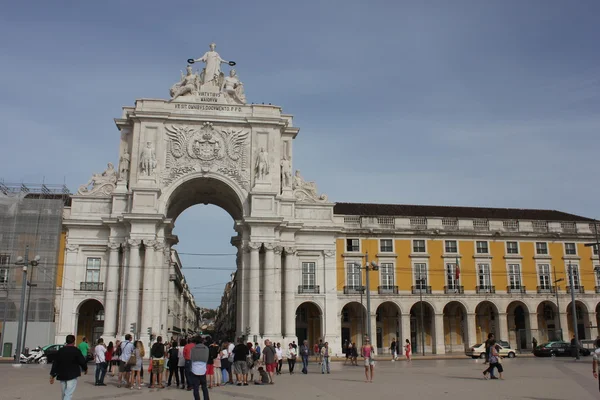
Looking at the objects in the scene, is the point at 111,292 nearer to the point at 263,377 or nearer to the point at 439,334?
the point at 263,377

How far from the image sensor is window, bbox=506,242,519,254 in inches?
2132

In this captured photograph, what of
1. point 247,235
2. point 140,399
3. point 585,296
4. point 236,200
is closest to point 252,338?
point 247,235

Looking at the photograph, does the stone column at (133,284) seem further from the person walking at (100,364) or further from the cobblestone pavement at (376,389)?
the person walking at (100,364)

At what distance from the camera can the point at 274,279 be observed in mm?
46781

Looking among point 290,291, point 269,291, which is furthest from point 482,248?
point 269,291

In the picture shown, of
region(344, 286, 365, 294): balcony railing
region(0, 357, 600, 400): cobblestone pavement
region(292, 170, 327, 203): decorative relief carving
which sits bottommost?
Result: region(0, 357, 600, 400): cobblestone pavement

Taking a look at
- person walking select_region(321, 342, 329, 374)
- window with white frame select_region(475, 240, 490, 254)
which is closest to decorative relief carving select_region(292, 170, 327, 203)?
window with white frame select_region(475, 240, 490, 254)

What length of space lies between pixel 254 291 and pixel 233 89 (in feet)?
56.1

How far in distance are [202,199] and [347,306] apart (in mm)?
16195

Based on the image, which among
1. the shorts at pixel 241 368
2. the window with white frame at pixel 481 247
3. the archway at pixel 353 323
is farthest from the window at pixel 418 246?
the shorts at pixel 241 368

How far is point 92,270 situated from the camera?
4697cm

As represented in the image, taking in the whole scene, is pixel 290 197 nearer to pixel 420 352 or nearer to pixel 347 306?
pixel 347 306

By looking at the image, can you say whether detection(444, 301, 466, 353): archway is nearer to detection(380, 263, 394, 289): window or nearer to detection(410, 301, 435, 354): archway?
detection(410, 301, 435, 354): archway

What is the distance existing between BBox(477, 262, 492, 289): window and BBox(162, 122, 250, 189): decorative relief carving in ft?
72.9
